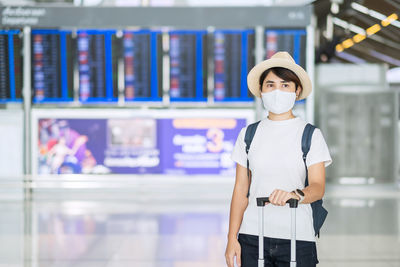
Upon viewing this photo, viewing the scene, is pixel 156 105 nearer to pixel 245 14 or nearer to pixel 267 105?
pixel 245 14

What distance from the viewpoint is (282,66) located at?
79.5 inches

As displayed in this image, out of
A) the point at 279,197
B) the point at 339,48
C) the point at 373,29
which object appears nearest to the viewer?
the point at 279,197

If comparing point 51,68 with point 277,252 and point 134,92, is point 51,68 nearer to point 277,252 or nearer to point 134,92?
point 134,92

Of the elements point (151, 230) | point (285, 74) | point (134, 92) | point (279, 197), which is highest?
point (134, 92)

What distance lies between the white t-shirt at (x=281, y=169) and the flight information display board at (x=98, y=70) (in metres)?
7.98

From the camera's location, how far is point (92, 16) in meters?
9.52

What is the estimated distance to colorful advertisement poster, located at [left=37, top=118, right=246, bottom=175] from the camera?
970 cm

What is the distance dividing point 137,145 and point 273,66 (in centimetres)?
790

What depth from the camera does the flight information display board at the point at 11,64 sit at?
9711 millimetres

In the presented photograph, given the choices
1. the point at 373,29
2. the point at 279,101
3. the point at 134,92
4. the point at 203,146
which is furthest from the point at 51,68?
the point at 373,29

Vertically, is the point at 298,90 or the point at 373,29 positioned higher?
the point at 373,29

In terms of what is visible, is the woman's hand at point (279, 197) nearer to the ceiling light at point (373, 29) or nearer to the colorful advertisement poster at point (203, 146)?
the colorful advertisement poster at point (203, 146)

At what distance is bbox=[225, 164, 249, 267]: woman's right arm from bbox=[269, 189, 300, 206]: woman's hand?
32 centimetres

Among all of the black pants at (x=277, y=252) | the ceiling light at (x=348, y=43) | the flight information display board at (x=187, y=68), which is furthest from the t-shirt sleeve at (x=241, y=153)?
the ceiling light at (x=348, y=43)
